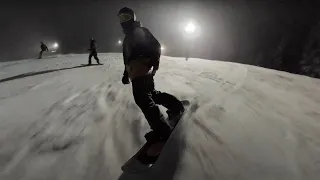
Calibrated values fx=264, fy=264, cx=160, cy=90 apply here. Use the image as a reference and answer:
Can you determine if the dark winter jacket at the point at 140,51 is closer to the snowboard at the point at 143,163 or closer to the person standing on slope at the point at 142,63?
the person standing on slope at the point at 142,63

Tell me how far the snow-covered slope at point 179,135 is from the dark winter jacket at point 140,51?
1.01m

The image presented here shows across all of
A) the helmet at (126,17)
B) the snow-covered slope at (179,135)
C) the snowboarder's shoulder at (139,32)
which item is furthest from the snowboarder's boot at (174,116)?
the helmet at (126,17)

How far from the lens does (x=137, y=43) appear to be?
3213 mm

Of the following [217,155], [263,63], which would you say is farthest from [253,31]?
[217,155]

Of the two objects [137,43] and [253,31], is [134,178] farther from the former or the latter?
[253,31]

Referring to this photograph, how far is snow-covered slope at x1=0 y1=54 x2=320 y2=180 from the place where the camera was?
294 cm

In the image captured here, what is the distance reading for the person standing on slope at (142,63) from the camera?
3178 millimetres

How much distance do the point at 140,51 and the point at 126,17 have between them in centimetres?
46

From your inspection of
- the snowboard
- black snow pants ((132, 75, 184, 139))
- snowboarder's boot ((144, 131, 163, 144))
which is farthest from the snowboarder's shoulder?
the snowboard

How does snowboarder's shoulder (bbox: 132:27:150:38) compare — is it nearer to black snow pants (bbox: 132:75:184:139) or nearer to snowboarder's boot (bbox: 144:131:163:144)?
black snow pants (bbox: 132:75:184:139)

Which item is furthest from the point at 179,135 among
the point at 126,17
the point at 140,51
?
the point at 126,17

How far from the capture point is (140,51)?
324cm

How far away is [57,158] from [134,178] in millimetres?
1174

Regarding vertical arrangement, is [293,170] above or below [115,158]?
above
